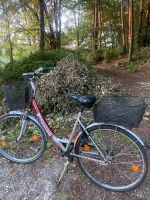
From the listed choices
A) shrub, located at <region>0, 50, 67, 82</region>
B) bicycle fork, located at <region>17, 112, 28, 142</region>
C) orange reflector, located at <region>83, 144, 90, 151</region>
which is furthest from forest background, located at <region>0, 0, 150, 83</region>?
orange reflector, located at <region>83, 144, 90, 151</region>

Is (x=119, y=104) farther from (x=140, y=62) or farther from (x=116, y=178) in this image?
(x=140, y=62)

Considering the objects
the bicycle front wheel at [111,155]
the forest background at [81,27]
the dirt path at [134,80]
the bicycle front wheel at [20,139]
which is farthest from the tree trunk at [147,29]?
the bicycle front wheel at [111,155]

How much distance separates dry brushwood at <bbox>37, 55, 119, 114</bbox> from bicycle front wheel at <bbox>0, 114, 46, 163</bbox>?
0.88m

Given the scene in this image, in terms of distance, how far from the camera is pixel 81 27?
14219 mm

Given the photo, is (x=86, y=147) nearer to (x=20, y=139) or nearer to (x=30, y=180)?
(x=30, y=180)

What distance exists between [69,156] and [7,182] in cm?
73

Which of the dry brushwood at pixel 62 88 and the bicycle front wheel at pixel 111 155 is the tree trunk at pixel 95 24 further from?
the bicycle front wheel at pixel 111 155

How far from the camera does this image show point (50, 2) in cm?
1184

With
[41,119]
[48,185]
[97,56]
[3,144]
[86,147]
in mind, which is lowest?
[48,185]

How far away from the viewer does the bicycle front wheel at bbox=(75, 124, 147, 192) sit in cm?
209

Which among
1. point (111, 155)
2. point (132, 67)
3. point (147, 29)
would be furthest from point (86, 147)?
point (147, 29)

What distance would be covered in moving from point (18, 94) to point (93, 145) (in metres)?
0.87

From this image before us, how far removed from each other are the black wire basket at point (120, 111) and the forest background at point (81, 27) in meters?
7.92

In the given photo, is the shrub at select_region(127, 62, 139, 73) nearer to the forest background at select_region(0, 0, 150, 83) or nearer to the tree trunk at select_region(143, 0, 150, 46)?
the forest background at select_region(0, 0, 150, 83)
